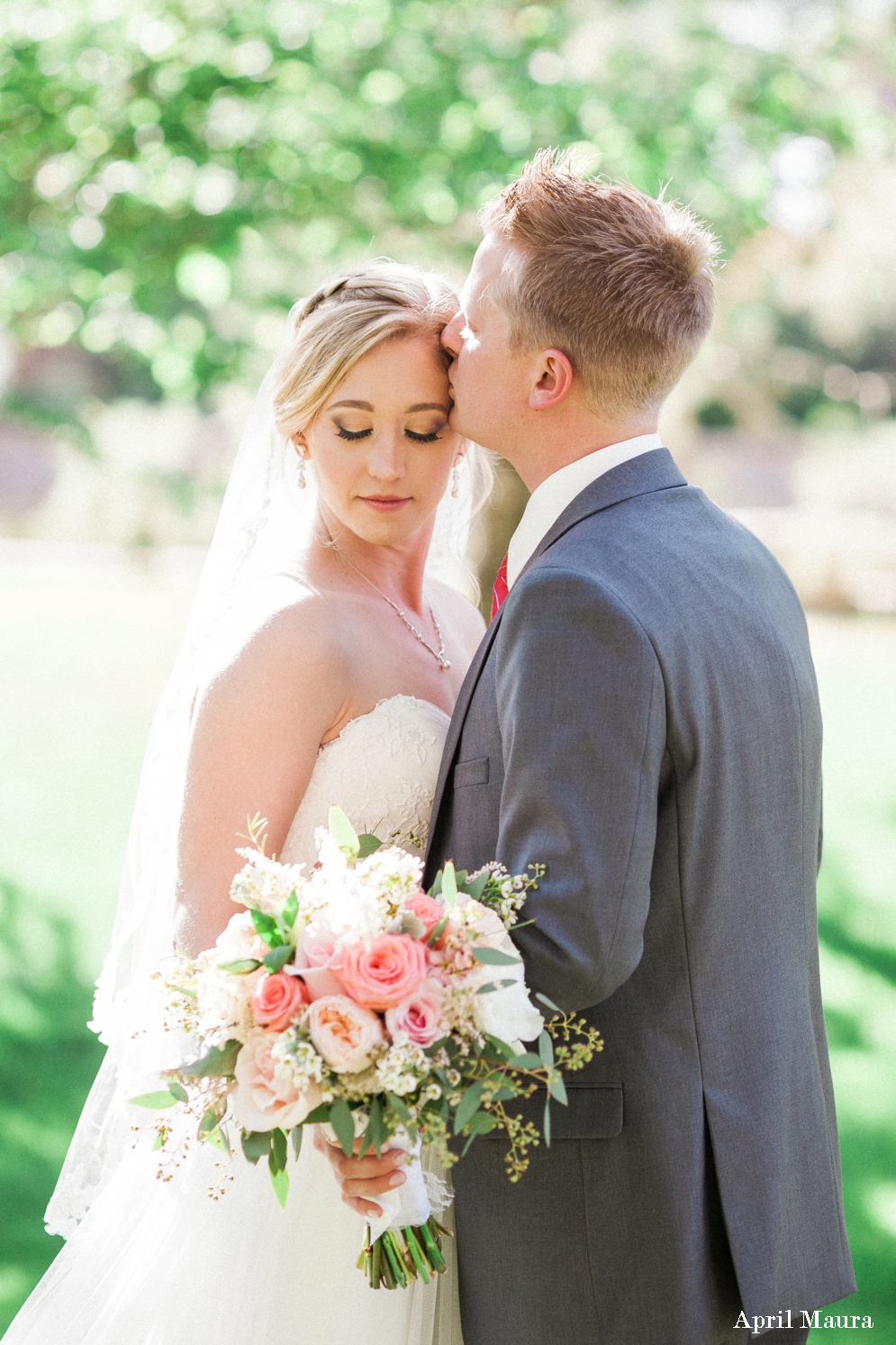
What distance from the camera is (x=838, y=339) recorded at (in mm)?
21000

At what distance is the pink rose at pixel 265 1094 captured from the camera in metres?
1.84

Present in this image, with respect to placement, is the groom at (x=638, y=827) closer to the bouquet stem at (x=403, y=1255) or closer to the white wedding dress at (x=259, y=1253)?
the bouquet stem at (x=403, y=1255)

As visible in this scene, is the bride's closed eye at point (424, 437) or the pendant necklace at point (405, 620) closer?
the bride's closed eye at point (424, 437)

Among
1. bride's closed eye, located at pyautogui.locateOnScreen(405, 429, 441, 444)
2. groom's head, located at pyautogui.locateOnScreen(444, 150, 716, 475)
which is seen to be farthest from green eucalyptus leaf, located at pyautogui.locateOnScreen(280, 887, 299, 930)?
bride's closed eye, located at pyautogui.locateOnScreen(405, 429, 441, 444)

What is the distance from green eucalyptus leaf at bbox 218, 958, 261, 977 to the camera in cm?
191

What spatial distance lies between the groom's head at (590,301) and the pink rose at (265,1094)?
1290 mm

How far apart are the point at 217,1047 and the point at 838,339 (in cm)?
2126

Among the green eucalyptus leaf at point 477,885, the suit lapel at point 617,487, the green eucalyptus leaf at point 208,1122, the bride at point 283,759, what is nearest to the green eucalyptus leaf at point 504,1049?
the green eucalyptus leaf at point 477,885

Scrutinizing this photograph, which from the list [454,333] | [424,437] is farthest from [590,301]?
[424,437]

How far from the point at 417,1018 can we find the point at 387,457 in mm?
1513

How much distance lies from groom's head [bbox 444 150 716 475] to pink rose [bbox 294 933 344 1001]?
3.69ft

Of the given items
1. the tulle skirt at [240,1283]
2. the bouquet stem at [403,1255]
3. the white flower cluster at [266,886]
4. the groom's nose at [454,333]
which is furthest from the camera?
the groom's nose at [454,333]

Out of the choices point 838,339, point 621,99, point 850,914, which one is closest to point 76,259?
point 621,99

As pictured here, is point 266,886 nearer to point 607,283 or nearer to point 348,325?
point 607,283
